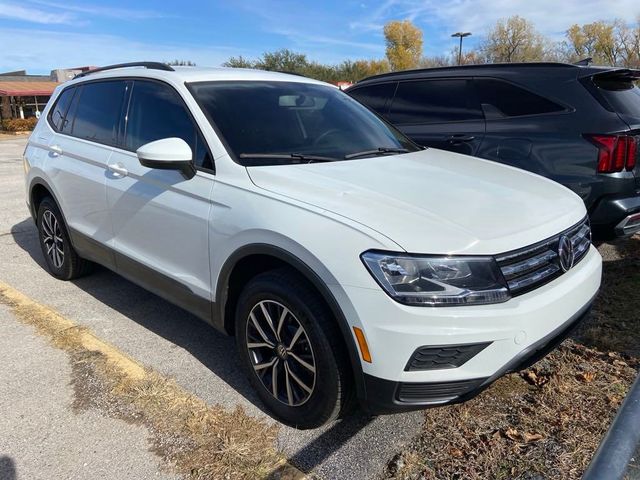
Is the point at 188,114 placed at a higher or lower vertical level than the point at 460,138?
higher

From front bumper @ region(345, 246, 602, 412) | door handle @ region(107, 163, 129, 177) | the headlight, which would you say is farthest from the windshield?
front bumper @ region(345, 246, 602, 412)

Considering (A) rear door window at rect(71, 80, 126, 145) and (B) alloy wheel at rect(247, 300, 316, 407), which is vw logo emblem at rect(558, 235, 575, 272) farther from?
(A) rear door window at rect(71, 80, 126, 145)

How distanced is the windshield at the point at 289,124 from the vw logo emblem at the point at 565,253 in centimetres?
126

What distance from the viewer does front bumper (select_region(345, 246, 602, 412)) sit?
2.06 m

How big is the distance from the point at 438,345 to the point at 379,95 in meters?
4.43

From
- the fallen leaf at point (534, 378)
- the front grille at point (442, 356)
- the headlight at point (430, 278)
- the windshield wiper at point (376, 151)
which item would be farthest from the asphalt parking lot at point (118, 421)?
the windshield wiper at point (376, 151)

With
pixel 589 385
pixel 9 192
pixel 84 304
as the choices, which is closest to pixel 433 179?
pixel 589 385

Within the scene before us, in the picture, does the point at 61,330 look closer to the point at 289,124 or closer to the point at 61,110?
the point at 61,110

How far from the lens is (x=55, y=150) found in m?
4.32

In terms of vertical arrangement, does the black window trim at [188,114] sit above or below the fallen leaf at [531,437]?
above

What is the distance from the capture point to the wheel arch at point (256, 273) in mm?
2207

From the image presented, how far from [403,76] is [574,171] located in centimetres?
238

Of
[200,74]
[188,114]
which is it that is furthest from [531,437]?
[200,74]

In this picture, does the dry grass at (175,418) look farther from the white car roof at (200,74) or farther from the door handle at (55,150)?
the white car roof at (200,74)
